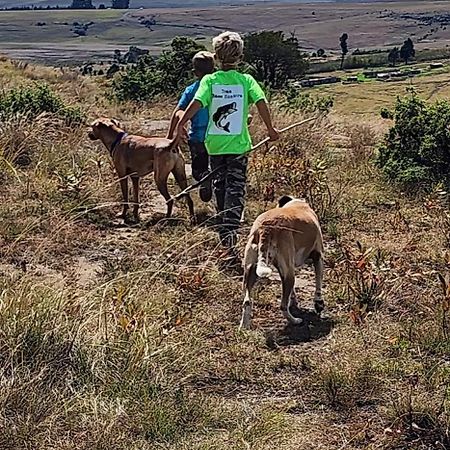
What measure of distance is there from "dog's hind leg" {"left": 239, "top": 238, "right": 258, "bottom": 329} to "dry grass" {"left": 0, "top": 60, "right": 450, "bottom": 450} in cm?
11

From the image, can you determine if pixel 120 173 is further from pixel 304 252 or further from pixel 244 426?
pixel 244 426

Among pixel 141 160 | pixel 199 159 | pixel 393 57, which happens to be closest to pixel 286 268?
pixel 199 159

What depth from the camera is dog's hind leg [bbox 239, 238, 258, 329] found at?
5551mm

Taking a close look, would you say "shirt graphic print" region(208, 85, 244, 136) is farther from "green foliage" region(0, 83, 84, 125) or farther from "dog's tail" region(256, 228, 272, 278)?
"green foliage" region(0, 83, 84, 125)

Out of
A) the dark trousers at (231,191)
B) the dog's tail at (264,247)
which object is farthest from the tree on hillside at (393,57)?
the dog's tail at (264,247)

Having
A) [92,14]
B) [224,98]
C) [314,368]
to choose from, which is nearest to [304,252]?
[314,368]

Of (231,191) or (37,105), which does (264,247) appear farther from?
(37,105)

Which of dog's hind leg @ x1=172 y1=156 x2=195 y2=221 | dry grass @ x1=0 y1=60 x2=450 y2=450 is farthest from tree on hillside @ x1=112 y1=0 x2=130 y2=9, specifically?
A: dry grass @ x1=0 y1=60 x2=450 y2=450

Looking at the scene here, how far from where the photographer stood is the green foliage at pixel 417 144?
9.88 meters

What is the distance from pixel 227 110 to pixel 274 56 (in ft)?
61.2

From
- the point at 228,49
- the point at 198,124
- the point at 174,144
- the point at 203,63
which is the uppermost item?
the point at 228,49

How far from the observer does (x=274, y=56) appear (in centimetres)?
2484

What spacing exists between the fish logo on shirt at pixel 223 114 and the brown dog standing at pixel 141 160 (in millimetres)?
1549

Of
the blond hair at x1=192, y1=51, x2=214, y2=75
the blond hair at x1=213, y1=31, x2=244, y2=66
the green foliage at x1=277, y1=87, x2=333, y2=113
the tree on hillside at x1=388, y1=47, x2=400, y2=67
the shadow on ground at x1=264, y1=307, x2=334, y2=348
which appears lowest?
the tree on hillside at x1=388, y1=47, x2=400, y2=67
